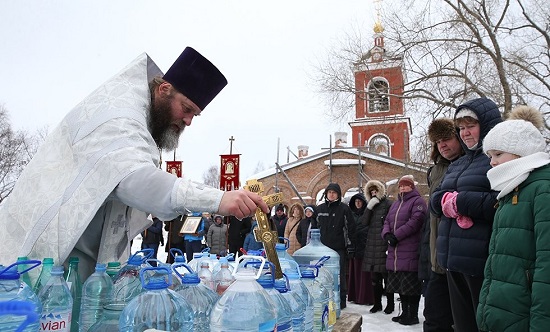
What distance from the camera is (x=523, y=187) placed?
89.0 inches

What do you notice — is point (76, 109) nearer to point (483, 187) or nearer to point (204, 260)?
point (204, 260)

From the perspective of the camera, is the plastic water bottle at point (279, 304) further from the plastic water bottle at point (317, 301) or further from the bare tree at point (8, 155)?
the bare tree at point (8, 155)

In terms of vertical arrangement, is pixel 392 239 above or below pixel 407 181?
below

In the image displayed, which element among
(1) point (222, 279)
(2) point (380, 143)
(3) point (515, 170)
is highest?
(2) point (380, 143)

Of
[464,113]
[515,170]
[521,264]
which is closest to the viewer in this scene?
[521,264]

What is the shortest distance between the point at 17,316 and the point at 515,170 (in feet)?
7.98

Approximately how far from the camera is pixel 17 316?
1.02 metres

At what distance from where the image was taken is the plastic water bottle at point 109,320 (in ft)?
4.32

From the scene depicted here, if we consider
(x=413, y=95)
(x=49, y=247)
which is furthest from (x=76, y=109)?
(x=413, y=95)

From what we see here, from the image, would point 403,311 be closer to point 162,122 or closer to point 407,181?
point 407,181

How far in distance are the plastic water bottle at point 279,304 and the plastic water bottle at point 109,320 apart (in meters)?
0.50

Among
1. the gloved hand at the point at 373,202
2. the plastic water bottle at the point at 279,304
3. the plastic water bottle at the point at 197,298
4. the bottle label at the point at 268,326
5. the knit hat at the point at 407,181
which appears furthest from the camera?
the gloved hand at the point at 373,202

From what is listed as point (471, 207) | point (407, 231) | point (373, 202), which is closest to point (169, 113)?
point (471, 207)

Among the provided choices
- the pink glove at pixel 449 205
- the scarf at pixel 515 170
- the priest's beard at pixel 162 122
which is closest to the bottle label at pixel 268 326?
the priest's beard at pixel 162 122
